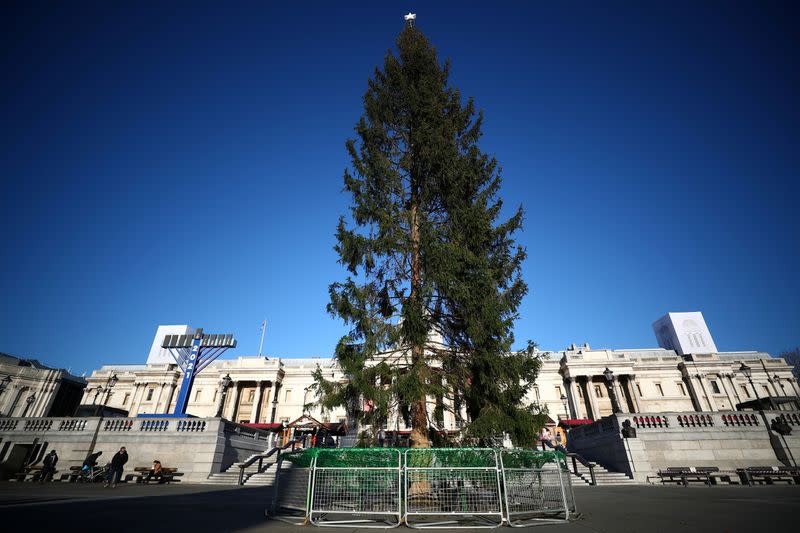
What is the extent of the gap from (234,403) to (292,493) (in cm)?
5166

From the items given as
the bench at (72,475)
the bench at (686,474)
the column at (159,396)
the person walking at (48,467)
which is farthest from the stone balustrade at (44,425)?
the column at (159,396)

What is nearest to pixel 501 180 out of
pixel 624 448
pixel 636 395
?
pixel 624 448

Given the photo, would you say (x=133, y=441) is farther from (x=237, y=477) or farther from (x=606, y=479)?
(x=606, y=479)

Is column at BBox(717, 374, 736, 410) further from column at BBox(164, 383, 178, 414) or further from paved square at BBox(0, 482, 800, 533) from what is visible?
column at BBox(164, 383, 178, 414)

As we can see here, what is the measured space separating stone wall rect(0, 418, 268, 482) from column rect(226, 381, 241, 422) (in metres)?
33.2

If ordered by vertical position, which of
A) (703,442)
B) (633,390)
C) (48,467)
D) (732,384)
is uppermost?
(732,384)

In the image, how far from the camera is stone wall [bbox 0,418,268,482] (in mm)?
17203

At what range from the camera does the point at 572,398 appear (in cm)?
4831

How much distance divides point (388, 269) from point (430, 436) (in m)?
5.85

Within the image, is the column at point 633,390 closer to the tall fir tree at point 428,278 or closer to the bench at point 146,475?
the tall fir tree at point 428,278

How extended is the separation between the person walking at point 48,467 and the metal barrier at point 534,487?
21852mm

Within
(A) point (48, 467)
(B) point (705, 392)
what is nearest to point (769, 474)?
(A) point (48, 467)

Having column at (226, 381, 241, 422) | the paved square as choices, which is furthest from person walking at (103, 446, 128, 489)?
column at (226, 381, 241, 422)

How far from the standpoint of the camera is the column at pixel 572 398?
4719cm
